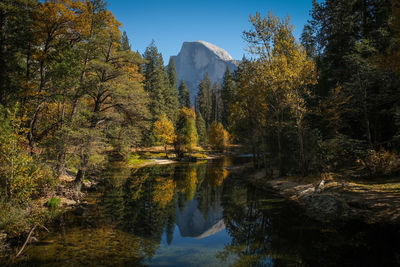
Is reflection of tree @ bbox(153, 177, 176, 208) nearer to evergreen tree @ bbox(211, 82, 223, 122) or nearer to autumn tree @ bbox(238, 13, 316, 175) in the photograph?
autumn tree @ bbox(238, 13, 316, 175)

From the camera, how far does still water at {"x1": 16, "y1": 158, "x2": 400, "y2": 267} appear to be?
7641 mm

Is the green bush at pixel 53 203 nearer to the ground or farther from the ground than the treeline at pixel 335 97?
nearer to the ground

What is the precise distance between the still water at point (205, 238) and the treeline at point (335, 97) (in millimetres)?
6170

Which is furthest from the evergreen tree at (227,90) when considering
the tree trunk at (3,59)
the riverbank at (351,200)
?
the tree trunk at (3,59)

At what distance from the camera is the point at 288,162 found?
20938 mm

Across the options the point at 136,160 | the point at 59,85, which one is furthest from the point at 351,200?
the point at 136,160

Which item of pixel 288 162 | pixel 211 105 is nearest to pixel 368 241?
pixel 288 162

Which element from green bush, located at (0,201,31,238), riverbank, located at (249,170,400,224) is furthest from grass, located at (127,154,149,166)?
green bush, located at (0,201,31,238)

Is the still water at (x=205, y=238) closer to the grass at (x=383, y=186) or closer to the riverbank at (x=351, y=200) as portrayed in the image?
the riverbank at (x=351, y=200)

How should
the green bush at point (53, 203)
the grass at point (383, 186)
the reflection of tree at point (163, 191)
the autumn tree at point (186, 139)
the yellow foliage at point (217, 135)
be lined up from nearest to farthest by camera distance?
the grass at point (383, 186), the green bush at point (53, 203), the reflection of tree at point (163, 191), the autumn tree at point (186, 139), the yellow foliage at point (217, 135)

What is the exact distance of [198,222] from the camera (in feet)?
42.1

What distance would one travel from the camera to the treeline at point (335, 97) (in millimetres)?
16734

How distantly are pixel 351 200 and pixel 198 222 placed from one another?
27.4ft

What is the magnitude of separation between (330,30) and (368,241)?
2738 centimetres
